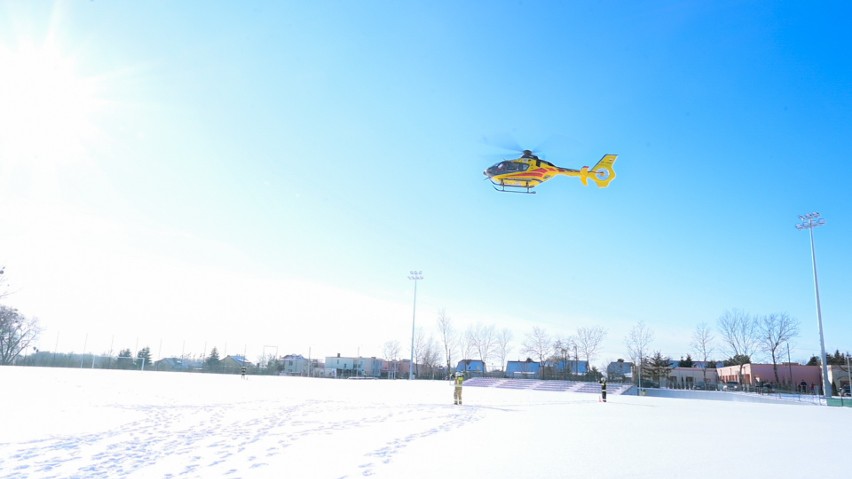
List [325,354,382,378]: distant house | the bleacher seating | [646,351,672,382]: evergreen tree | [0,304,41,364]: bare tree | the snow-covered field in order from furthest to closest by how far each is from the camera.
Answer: [325,354,382,378]: distant house
[646,351,672,382]: evergreen tree
[0,304,41,364]: bare tree
the bleacher seating
the snow-covered field

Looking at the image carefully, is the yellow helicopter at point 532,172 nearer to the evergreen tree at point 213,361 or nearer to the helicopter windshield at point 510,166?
the helicopter windshield at point 510,166

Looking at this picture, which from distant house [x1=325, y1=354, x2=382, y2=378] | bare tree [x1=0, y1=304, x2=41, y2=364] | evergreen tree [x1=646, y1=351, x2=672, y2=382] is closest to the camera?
bare tree [x1=0, y1=304, x2=41, y2=364]

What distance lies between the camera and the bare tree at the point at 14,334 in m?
55.5

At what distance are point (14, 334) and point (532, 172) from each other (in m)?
69.6

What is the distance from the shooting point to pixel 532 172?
73.7 feet

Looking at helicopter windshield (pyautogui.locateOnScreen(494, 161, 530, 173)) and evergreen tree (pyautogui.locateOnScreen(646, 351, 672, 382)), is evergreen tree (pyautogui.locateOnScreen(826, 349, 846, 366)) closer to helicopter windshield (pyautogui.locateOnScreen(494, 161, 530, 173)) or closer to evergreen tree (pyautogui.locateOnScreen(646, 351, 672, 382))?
evergreen tree (pyautogui.locateOnScreen(646, 351, 672, 382))

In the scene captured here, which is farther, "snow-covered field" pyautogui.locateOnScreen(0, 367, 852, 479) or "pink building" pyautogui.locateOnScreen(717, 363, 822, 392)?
"pink building" pyautogui.locateOnScreen(717, 363, 822, 392)

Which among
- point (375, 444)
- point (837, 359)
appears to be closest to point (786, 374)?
point (837, 359)

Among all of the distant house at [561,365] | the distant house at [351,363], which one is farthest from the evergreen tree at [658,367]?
the distant house at [351,363]

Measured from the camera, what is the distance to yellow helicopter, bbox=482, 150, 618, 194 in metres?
22.5

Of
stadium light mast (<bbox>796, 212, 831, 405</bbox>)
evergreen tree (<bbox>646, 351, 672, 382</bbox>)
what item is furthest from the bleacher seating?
evergreen tree (<bbox>646, 351, 672, 382</bbox>)

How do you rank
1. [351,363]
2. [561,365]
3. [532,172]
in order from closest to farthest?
[532,172], [561,365], [351,363]

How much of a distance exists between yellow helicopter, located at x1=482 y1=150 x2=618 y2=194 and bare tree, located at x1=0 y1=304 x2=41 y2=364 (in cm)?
5831

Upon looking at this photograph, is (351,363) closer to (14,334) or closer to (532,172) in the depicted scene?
(14,334)
